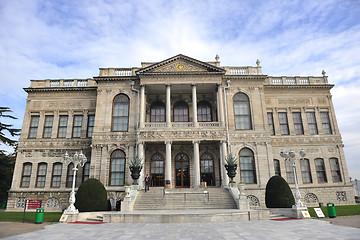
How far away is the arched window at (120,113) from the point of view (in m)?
25.7

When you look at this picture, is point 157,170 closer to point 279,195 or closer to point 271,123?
point 279,195

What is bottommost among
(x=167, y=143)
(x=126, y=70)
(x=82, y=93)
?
(x=167, y=143)

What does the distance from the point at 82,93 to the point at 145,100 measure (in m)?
7.67

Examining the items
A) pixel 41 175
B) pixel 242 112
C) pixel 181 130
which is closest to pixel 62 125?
pixel 41 175

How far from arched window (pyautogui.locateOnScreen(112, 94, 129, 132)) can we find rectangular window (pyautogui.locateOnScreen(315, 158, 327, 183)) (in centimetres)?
2032

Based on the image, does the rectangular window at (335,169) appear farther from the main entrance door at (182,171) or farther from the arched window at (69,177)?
the arched window at (69,177)

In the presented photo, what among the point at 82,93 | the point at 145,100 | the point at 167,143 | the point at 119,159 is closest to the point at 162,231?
the point at 167,143

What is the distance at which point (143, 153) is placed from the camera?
24.0 meters

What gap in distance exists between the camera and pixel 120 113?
85.5ft

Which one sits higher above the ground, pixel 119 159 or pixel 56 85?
pixel 56 85

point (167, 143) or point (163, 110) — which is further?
point (163, 110)

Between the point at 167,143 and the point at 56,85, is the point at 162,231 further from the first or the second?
the point at 56,85

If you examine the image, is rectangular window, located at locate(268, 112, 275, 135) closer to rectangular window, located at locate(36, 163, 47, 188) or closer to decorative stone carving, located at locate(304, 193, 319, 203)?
decorative stone carving, located at locate(304, 193, 319, 203)

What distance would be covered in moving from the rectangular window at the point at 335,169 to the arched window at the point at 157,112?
18.6 m
